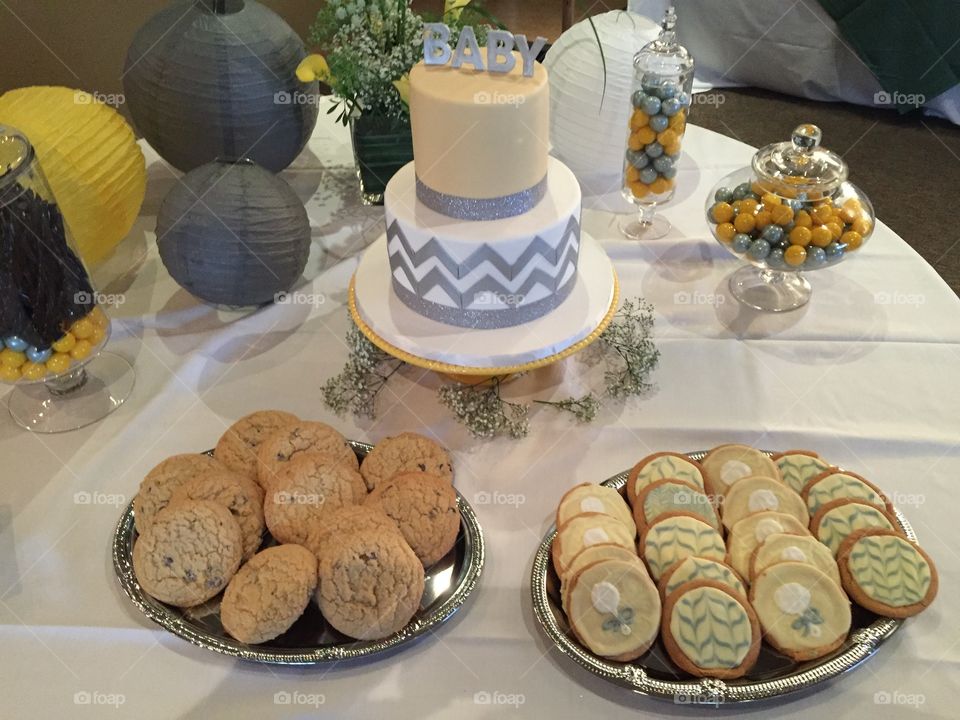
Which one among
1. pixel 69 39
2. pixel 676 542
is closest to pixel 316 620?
pixel 676 542

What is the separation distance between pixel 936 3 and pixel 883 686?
9.12ft

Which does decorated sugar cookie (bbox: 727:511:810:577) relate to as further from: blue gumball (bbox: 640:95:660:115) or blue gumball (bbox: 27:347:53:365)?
blue gumball (bbox: 27:347:53:365)

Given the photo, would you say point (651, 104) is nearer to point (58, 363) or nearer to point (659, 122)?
point (659, 122)

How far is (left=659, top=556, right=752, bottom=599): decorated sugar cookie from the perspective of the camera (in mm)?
1059

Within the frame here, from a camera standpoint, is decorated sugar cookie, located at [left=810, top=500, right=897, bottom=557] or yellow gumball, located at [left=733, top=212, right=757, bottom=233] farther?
yellow gumball, located at [left=733, top=212, right=757, bottom=233]

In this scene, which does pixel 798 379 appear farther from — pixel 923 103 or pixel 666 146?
pixel 923 103

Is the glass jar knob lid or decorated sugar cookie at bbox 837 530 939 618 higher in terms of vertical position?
the glass jar knob lid

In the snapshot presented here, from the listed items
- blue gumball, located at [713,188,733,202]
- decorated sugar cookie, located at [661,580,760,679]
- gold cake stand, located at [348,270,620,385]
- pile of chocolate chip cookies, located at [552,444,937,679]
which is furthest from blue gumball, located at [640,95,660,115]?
decorated sugar cookie, located at [661,580,760,679]

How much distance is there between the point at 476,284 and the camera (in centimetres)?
132

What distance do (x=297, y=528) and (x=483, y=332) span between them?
413 millimetres
